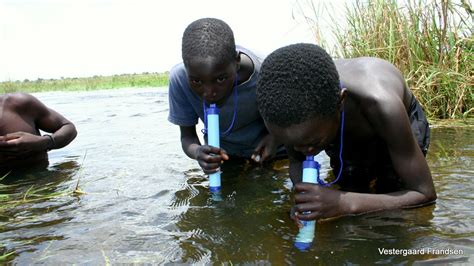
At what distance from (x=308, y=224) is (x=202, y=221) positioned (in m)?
0.67

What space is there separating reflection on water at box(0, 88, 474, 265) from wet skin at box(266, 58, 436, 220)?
0.42ft

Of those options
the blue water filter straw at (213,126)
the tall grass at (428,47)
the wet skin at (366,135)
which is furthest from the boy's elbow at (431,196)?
the tall grass at (428,47)

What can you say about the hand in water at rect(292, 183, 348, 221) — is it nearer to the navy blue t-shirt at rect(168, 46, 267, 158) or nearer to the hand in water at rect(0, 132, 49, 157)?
the navy blue t-shirt at rect(168, 46, 267, 158)

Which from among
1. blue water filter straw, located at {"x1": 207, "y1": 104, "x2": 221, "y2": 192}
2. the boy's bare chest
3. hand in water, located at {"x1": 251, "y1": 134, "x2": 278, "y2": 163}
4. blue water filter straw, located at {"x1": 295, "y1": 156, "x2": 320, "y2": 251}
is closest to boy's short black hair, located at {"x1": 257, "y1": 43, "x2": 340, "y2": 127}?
blue water filter straw, located at {"x1": 295, "y1": 156, "x2": 320, "y2": 251}

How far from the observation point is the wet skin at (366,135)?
1.89 meters

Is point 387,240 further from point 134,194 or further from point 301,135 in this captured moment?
point 134,194

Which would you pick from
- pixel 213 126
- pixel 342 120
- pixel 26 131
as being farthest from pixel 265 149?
pixel 26 131

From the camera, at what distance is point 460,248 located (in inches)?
72.6

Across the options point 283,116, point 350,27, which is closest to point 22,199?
point 283,116

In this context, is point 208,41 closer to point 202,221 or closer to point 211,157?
point 211,157

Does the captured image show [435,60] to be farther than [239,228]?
Yes

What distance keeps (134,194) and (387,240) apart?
5.72 feet

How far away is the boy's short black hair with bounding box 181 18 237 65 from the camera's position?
2537 mm

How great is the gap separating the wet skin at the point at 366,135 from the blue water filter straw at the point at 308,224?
0.05 meters
